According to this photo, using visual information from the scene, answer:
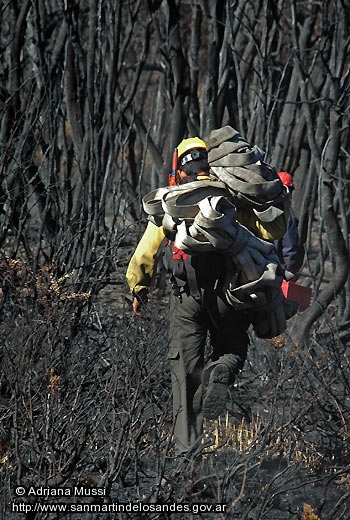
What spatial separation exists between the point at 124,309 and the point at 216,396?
0.62 meters

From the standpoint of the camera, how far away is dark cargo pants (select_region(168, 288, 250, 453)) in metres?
4.67

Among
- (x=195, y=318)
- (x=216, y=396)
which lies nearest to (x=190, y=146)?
(x=195, y=318)

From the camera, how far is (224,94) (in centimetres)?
803

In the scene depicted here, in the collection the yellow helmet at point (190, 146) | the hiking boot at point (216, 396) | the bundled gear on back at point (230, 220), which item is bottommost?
the hiking boot at point (216, 396)

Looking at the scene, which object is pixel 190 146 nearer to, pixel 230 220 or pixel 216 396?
pixel 230 220

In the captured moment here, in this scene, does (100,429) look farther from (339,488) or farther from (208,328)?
(339,488)

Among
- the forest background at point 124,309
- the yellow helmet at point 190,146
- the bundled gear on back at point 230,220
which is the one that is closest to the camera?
the forest background at point 124,309

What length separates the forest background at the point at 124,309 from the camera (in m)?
3.87

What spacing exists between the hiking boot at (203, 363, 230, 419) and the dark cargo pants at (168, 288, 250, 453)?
214mm

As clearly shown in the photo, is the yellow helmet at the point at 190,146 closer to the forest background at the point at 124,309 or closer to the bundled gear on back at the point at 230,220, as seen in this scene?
the bundled gear on back at the point at 230,220

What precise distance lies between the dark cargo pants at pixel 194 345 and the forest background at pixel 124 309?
11 cm

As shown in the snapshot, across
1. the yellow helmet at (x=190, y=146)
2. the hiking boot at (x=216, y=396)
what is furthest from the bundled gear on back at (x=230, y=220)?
the hiking boot at (x=216, y=396)

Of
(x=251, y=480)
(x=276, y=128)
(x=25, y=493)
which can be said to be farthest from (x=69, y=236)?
(x=276, y=128)

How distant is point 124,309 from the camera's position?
437 cm
